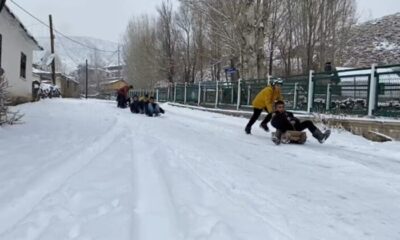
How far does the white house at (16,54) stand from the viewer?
1941cm

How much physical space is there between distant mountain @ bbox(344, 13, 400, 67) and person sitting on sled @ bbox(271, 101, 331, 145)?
83.3ft

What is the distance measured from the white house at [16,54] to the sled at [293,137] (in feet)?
40.8

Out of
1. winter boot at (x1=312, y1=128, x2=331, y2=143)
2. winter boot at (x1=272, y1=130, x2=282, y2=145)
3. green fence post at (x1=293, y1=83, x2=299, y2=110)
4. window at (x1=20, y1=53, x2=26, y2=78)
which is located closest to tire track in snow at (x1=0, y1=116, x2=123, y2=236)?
winter boot at (x1=272, y1=130, x2=282, y2=145)

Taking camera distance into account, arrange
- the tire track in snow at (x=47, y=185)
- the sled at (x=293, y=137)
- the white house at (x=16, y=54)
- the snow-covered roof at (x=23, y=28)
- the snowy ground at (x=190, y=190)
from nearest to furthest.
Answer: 1. the snowy ground at (x=190, y=190)
2. the tire track in snow at (x=47, y=185)
3. the sled at (x=293, y=137)
4. the snow-covered roof at (x=23, y=28)
5. the white house at (x=16, y=54)

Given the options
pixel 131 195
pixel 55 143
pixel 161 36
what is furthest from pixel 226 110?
pixel 161 36

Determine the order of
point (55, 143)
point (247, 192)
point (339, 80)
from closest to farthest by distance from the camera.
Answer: point (247, 192) < point (55, 143) < point (339, 80)

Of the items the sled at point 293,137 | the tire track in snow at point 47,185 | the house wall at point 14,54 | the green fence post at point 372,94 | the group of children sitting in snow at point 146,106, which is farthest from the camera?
the house wall at point 14,54

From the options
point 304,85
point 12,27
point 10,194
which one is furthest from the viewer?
point 12,27

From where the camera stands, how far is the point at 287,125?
34.0ft

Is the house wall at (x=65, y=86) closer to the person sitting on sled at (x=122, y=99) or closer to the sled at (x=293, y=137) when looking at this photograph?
the person sitting on sled at (x=122, y=99)

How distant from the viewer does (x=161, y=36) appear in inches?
1940

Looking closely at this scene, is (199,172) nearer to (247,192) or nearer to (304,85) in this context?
(247,192)

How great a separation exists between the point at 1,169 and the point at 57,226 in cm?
257

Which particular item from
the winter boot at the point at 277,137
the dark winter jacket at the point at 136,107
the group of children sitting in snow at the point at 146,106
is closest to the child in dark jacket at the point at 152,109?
the group of children sitting in snow at the point at 146,106
